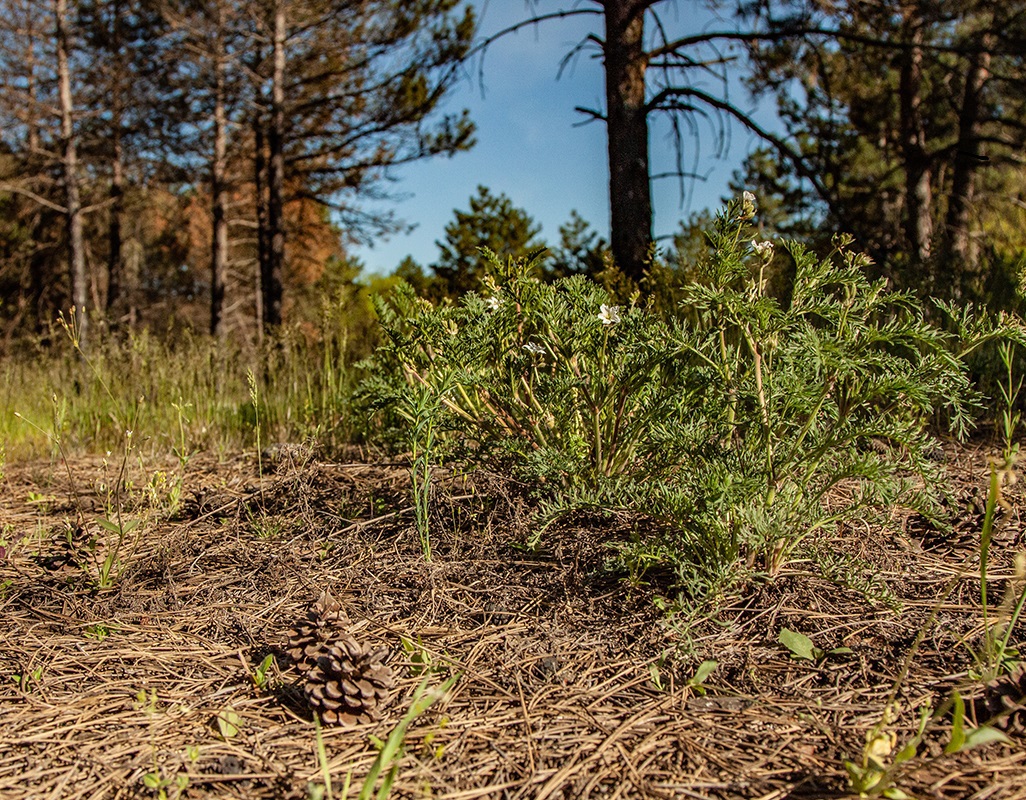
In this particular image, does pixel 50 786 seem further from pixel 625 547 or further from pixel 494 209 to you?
pixel 494 209

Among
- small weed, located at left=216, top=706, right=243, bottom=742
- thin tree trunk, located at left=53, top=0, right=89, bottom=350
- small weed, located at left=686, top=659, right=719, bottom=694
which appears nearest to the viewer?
small weed, located at left=216, top=706, right=243, bottom=742

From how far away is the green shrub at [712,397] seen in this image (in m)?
1.72

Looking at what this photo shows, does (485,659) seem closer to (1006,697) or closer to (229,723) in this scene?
(229,723)

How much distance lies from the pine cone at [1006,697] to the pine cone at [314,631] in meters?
1.35

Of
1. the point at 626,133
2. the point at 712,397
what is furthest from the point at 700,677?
the point at 626,133

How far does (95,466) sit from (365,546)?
2193 mm

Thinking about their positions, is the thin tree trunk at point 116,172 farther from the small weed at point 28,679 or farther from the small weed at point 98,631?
the small weed at point 28,679

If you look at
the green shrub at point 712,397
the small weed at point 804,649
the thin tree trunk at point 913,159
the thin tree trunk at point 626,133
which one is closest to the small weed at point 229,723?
the green shrub at point 712,397

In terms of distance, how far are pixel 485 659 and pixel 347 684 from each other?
13.6 inches

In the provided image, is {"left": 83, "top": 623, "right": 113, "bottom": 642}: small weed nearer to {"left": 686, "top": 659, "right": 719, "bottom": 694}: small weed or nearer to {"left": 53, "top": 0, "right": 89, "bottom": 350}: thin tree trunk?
{"left": 686, "top": 659, "right": 719, "bottom": 694}: small weed

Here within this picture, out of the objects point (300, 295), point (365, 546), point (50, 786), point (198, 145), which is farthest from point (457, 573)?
point (300, 295)

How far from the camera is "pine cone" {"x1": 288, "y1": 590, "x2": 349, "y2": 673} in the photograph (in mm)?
1646

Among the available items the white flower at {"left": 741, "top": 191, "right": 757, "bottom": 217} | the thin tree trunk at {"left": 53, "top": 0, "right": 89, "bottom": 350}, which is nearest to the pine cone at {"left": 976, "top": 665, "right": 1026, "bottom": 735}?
the white flower at {"left": 741, "top": 191, "right": 757, "bottom": 217}

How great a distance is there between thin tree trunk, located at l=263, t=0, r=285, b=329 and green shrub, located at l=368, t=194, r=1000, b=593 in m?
8.68
